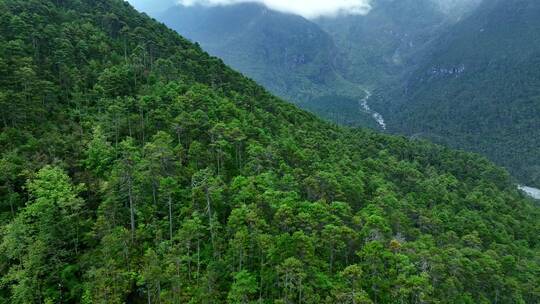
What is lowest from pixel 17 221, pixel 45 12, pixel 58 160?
pixel 17 221

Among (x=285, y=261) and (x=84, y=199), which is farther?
(x=84, y=199)

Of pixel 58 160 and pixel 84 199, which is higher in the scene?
pixel 58 160

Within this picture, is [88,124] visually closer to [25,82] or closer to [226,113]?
[25,82]

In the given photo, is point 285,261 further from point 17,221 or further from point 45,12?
point 45,12

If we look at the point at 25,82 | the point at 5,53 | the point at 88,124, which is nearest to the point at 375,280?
the point at 88,124

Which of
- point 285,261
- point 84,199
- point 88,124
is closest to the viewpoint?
point 285,261

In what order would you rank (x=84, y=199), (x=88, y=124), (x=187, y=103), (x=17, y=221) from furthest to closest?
(x=187, y=103) < (x=88, y=124) < (x=84, y=199) < (x=17, y=221)

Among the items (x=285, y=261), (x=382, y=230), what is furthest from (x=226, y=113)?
(x=285, y=261)
